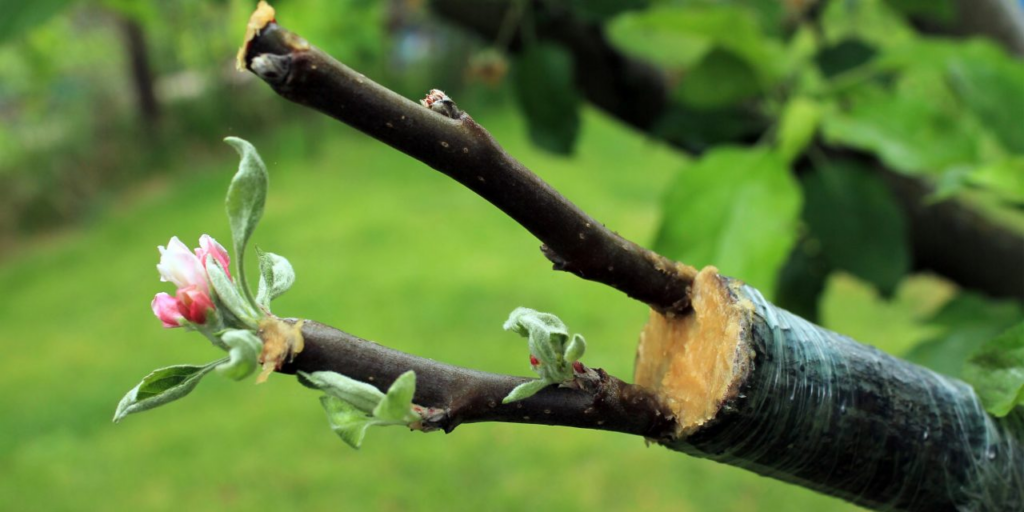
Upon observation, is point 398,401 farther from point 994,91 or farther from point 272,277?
point 994,91

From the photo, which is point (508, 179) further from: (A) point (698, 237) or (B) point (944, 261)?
(B) point (944, 261)

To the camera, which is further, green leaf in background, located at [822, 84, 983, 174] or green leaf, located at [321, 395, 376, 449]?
green leaf in background, located at [822, 84, 983, 174]

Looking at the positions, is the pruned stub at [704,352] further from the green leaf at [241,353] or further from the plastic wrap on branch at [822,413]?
the green leaf at [241,353]

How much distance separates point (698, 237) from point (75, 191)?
2982 mm

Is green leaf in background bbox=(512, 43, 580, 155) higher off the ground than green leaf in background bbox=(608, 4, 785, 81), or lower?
lower

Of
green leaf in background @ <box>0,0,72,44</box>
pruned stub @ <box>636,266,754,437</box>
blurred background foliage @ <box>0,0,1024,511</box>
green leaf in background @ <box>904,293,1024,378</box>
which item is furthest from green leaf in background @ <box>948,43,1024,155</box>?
green leaf in background @ <box>0,0,72,44</box>

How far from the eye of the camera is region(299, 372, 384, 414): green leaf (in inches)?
7.8

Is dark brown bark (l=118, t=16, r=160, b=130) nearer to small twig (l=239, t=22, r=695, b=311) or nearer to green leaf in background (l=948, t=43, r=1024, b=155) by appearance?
green leaf in background (l=948, t=43, r=1024, b=155)

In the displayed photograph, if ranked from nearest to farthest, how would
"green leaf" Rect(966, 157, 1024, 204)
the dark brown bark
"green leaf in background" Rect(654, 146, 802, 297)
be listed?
1. "green leaf" Rect(966, 157, 1024, 204)
2. "green leaf in background" Rect(654, 146, 802, 297)
3. the dark brown bark

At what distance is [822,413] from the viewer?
0.84 feet

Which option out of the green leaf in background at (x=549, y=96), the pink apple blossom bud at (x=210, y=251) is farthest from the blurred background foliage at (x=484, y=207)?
the pink apple blossom bud at (x=210, y=251)

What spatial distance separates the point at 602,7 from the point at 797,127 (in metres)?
0.18

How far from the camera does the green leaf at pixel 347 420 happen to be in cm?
20

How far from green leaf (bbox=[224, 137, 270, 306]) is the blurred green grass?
1.05 meters
